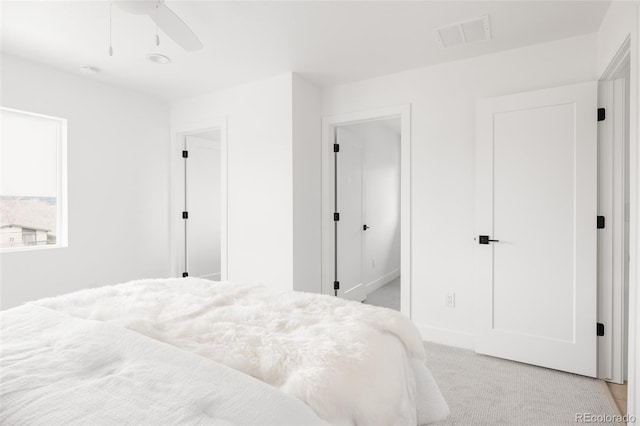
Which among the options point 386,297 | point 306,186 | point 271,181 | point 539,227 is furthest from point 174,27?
point 386,297

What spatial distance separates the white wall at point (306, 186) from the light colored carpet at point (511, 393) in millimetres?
1370

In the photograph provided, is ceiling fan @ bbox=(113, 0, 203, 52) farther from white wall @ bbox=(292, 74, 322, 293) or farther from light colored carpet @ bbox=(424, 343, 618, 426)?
light colored carpet @ bbox=(424, 343, 618, 426)

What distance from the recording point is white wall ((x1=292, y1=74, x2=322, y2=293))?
3352 mm

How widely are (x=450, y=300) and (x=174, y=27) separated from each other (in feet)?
9.42

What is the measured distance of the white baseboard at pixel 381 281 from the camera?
15.8 feet

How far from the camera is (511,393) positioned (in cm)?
224

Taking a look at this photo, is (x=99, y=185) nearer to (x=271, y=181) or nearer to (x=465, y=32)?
(x=271, y=181)

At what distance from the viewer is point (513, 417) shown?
6.48 feet

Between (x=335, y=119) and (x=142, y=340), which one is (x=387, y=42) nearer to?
(x=335, y=119)

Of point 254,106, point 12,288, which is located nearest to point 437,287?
point 254,106

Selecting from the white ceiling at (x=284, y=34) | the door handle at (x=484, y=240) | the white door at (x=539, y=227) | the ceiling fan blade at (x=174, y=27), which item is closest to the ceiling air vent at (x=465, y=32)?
the white ceiling at (x=284, y=34)

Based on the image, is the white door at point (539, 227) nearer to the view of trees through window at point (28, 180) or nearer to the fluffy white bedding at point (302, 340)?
the fluffy white bedding at point (302, 340)

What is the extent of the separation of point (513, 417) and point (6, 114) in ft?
14.6

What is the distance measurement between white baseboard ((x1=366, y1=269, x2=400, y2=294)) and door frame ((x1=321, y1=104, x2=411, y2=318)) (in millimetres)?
1258
